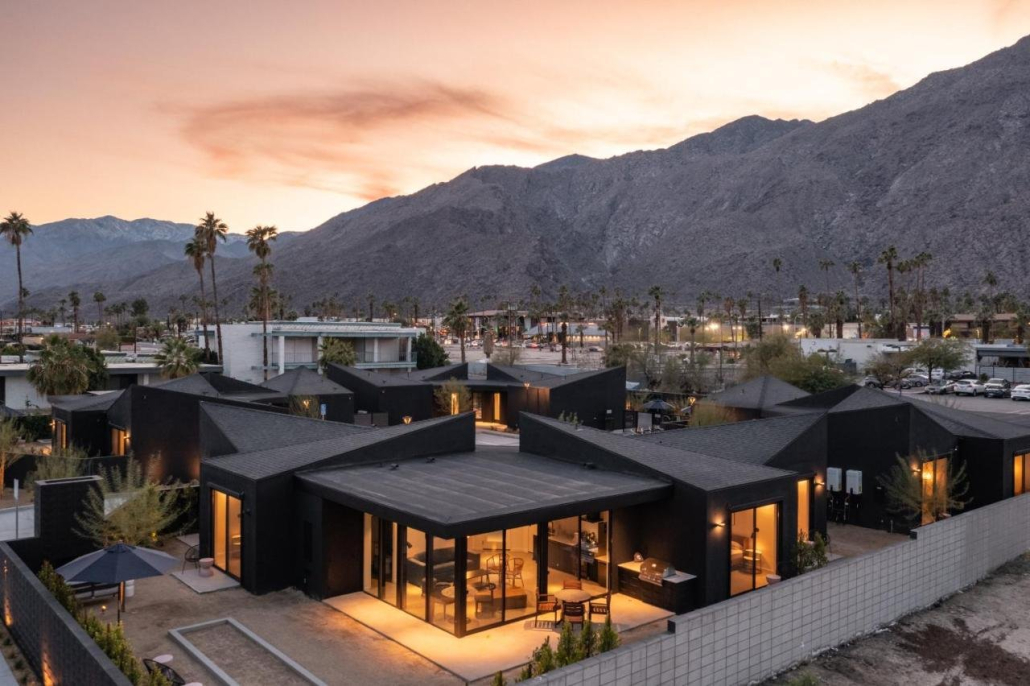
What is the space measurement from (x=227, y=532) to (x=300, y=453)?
7.82 feet

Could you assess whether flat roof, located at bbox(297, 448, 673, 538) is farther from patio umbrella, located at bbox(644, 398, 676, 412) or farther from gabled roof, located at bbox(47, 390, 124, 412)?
patio umbrella, located at bbox(644, 398, 676, 412)

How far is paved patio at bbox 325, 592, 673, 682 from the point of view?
12461mm

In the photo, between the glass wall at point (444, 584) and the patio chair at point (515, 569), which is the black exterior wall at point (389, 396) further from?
the glass wall at point (444, 584)

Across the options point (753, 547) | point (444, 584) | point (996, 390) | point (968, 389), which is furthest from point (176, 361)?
point (996, 390)

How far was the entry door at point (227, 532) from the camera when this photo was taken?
54.8ft

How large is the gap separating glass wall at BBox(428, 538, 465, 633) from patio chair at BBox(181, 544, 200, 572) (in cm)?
675

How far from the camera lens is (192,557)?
17781 mm

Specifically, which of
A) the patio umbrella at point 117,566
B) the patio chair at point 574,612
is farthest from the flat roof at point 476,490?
the patio umbrella at point 117,566

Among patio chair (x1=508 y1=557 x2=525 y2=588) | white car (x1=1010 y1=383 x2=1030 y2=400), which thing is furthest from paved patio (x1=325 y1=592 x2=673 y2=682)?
white car (x1=1010 y1=383 x2=1030 y2=400)

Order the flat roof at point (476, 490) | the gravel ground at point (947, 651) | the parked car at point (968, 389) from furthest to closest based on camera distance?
1. the parked car at point (968, 389)
2. the flat roof at point (476, 490)
3. the gravel ground at point (947, 651)

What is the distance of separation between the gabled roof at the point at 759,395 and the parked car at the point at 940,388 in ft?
98.9

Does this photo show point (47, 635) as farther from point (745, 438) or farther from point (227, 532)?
point (745, 438)

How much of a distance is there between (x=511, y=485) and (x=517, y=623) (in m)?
2.87

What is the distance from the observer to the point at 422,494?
15.1 metres
